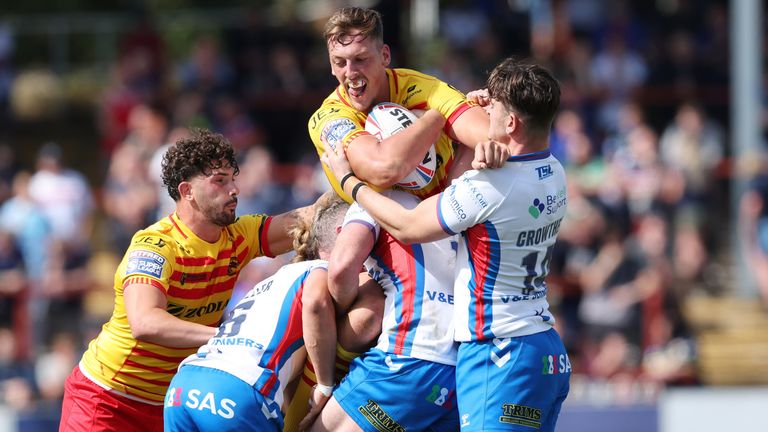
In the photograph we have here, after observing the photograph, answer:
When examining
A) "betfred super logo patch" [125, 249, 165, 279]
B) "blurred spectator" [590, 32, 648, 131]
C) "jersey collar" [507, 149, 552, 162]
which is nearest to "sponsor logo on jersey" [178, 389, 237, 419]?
"betfred super logo patch" [125, 249, 165, 279]

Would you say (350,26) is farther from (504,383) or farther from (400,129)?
(504,383)

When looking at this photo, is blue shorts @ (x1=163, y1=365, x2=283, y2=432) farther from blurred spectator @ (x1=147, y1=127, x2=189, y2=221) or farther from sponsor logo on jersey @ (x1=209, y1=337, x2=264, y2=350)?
blurred spectator @ (x1=147, y1=127, x2=189, y2=221)

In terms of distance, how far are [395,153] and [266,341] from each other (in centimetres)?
96

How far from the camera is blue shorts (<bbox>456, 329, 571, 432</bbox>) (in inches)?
191

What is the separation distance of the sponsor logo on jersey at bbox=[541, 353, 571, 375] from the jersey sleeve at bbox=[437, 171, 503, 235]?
655mm

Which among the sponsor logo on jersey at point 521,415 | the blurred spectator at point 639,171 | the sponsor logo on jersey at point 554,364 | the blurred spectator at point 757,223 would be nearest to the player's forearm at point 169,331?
the sponsor logo on jersey at point 521,415

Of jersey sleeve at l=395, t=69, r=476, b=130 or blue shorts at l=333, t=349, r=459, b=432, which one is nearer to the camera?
blue shorts at l=333, t=349, r=459, b=432

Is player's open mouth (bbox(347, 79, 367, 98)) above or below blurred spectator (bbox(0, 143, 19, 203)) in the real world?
above

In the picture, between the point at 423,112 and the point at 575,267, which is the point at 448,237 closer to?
the point at 423,112

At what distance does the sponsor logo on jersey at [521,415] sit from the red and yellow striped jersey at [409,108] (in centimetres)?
104

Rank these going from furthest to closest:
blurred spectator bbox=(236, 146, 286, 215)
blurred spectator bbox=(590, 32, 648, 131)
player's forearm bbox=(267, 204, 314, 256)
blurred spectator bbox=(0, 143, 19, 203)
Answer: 1. blurred spectator bbox=(590, 32, 648, 131)
2. blurred spectator bbox=(0, 143, 19, 203)
3. blurred spectator bbox=(236, 146, 286, 215)
4. player's forearm bbox=(267, 204, 314, 256)

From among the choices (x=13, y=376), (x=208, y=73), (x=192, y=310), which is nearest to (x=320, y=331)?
(x=192, y=310)

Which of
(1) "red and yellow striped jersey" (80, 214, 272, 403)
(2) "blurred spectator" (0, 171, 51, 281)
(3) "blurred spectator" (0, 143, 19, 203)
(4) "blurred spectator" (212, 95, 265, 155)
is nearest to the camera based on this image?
(1) "red and yellow striped jersey" (80, 214, 272, 403)

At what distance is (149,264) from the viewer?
5.45m
